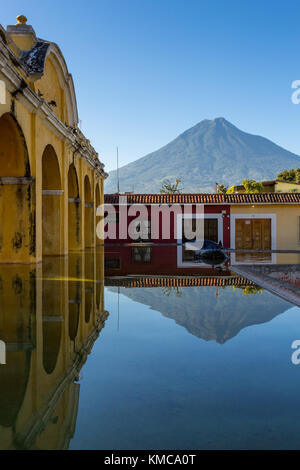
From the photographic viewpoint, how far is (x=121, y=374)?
117 inches

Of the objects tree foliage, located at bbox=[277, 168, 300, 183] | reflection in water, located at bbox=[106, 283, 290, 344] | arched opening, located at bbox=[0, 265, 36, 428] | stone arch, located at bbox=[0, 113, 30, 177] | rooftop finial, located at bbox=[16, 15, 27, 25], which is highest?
tree foliage, located at bbox=[277, 168, 300, 183]

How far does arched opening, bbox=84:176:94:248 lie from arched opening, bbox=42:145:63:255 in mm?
7025

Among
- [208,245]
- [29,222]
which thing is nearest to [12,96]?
[29,222]

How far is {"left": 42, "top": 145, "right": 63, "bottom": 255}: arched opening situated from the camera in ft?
47.0

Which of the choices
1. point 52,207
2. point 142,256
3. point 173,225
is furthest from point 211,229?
point 52,207

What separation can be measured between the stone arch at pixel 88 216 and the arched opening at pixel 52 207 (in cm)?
702

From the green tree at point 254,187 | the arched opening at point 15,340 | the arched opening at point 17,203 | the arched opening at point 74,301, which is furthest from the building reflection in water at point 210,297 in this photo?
the green tree at point 254,187

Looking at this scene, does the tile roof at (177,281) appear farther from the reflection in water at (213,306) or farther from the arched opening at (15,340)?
the arched opening at (15,340)

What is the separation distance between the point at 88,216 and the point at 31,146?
36.8 ft

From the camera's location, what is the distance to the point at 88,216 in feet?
72.7

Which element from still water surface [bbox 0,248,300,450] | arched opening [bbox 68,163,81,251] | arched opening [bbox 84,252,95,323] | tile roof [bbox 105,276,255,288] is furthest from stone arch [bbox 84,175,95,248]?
still water surface [bbox 0,248,300,450]

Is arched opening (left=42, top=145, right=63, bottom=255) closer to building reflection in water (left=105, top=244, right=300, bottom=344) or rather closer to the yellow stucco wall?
→ building reflection in water (left=105, top=244, right=300, bottom=344)

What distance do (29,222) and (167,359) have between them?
8.38 metres
